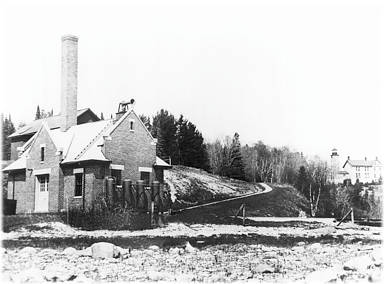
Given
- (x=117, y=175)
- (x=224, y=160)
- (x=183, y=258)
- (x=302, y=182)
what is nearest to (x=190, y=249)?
(x=183, y=258)

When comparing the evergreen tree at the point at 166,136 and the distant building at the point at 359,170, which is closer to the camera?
the evergreen tree at the point at 166,136

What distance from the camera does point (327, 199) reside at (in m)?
65.4

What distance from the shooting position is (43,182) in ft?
108

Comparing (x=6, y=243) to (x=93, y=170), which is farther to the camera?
(x=93, y=170)

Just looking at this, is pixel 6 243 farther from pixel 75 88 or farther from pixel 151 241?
pixel 75 88

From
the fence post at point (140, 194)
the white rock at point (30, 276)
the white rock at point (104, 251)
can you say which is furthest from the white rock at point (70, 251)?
the fence post at point (140, 194)

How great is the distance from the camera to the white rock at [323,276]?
40.1ft

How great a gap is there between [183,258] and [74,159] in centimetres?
1674

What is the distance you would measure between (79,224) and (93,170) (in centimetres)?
575

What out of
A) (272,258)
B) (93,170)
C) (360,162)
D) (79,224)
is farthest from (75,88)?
(360,162)

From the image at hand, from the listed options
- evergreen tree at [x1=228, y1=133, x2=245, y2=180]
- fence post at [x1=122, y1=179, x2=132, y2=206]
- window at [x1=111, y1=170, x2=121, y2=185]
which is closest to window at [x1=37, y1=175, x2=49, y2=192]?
window at [x1=111, y1=170, x2=121, y2=185]

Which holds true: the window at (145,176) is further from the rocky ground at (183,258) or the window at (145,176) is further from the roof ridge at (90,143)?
the rocky ground at (183,258)

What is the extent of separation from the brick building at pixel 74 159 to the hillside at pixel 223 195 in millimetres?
7280

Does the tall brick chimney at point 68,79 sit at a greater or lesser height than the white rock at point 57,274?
greater
